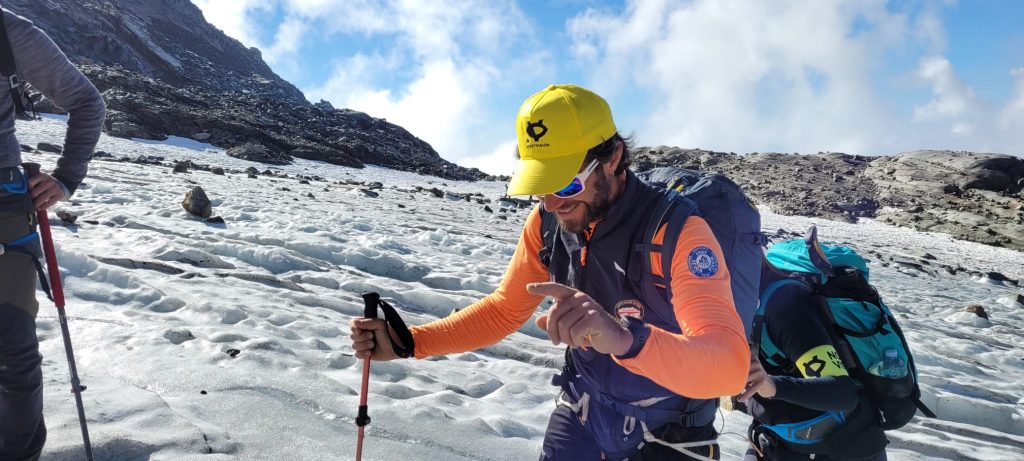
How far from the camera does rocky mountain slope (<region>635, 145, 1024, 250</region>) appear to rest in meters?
31.5

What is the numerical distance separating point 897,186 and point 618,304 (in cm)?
4624

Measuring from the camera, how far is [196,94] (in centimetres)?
4684

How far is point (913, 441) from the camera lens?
5117mm

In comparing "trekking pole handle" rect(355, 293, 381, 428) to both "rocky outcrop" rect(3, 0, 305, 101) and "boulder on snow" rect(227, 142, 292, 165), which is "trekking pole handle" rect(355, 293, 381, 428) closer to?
"boulder on snow" rect(227, 142, 292, 165)

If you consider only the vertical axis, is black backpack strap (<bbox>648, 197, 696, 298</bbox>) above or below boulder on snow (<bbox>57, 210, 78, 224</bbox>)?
above

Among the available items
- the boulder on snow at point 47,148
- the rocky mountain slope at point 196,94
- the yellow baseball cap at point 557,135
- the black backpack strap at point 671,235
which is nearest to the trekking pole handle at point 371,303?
the yellow baseball cap at point 557,135

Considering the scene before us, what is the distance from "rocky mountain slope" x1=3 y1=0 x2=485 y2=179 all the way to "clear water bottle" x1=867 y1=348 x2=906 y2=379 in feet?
95.2

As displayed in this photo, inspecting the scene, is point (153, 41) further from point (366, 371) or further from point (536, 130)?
point (536, 130)

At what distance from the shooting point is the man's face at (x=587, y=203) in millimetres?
2354

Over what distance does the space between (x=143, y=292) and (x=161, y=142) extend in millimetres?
27173

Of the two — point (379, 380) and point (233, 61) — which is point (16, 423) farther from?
point (233, 61)

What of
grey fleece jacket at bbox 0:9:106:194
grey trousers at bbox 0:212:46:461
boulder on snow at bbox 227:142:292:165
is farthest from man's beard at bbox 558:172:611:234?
boulder on snow at bbox 227:142:292:165

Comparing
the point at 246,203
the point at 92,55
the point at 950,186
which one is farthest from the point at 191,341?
the point at 92,55

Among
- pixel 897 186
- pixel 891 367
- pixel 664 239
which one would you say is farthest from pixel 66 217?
pixel 897 186
